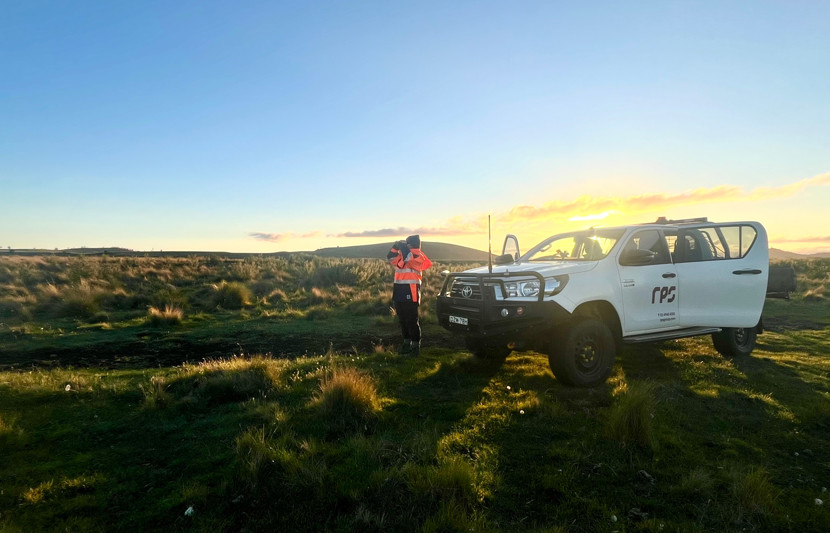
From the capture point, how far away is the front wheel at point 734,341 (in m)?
7.99

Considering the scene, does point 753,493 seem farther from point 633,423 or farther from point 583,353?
point 583,353

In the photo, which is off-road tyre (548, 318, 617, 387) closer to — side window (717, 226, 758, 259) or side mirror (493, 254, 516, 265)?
side mirror (493, 254, 516, 265)

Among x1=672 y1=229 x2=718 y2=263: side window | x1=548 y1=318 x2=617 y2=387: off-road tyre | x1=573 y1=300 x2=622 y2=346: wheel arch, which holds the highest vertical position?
x1=672 y1=229 x2=718 y2=263: side window

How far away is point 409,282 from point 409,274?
16cm

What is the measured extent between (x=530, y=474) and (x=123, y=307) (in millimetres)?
17702

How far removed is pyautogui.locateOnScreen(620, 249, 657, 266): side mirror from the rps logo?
614 millimetres

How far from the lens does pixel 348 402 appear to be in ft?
17.1

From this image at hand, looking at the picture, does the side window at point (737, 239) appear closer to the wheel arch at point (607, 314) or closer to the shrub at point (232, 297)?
the wheel arch at point (607, 314)

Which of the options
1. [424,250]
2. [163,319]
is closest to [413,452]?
[163,319]

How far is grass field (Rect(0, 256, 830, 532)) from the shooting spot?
10.8 feet

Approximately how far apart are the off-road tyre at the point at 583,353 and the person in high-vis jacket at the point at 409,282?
3.31 meters

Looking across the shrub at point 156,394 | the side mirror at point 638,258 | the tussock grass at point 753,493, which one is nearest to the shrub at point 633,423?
the tussock grass at point 753,493

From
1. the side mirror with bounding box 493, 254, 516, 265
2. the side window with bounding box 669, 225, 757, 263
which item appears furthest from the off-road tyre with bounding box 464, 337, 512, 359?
the side window with bounding box 669, 225, 757, 263

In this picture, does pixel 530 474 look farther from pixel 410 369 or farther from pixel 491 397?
pixel 410 369
